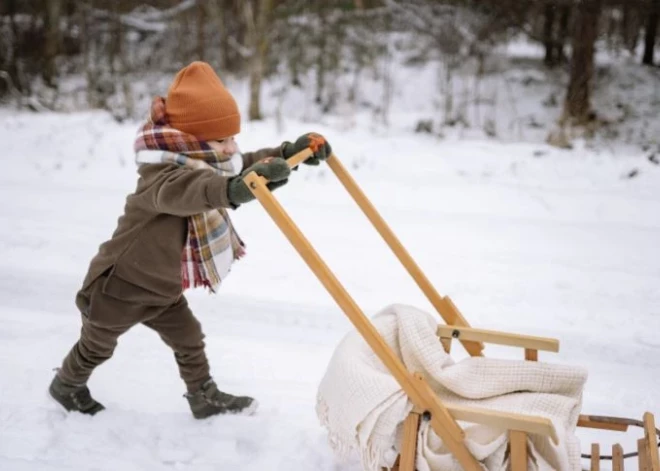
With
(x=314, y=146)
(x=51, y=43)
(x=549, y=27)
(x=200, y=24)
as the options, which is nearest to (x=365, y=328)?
(x=314, y=146)

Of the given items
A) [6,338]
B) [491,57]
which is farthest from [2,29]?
[6,338]

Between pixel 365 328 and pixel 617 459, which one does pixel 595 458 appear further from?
pixel 365 328

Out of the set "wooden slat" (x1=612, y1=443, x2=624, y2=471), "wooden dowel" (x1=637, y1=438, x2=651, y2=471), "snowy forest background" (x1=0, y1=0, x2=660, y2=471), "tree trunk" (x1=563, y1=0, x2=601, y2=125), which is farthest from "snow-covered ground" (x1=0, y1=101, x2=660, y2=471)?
"tree trunk" (x1=563, y1=0, x2=601, y2=125)

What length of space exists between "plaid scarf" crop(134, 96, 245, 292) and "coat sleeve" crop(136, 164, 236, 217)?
→ 61 millimetres

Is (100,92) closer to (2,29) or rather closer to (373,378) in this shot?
(2,29)

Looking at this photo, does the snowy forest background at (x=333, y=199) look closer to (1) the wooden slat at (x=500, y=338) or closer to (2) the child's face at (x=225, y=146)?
(1) the wooden slat at (x=500, y=338)

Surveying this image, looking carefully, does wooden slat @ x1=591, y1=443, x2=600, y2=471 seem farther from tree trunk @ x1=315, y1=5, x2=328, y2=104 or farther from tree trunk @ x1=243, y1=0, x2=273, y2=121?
tree trunk @ x1=315, y1=5, x2=328, y2=104

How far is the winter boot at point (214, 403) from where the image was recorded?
2684 millimetres

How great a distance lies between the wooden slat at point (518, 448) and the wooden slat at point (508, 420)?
0.03 m

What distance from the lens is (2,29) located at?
11141 mm

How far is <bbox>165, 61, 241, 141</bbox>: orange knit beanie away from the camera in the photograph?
2166 millimetres

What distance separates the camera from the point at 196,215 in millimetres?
2250

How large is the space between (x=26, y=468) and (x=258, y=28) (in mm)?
7165

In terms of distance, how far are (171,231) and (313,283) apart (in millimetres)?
1881
